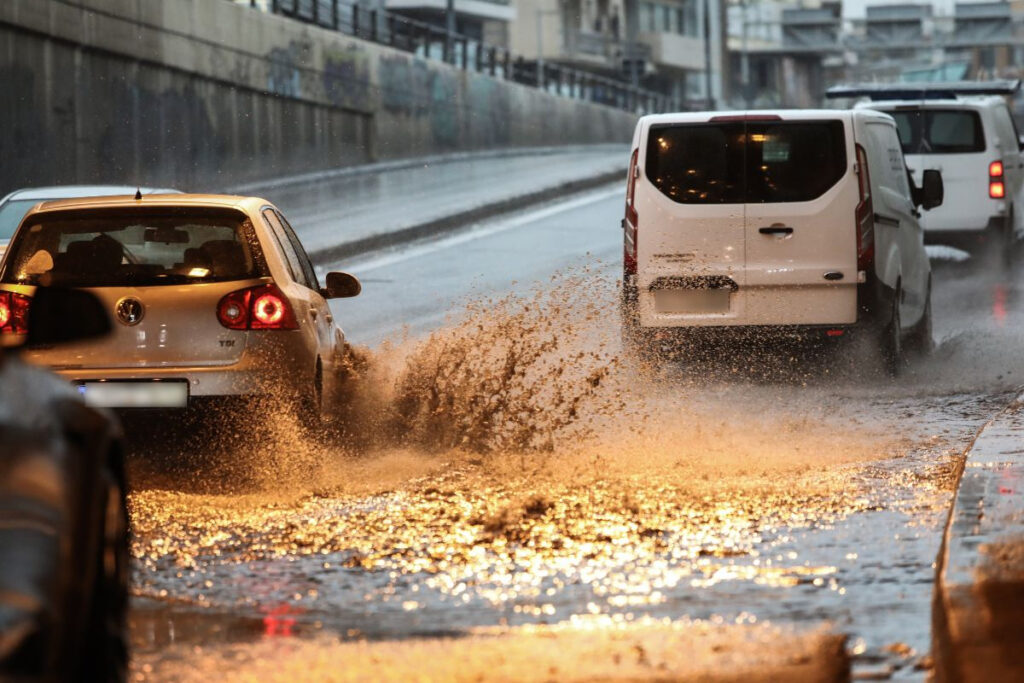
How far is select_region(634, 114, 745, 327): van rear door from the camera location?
1237 centimetres

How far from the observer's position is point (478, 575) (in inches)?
241

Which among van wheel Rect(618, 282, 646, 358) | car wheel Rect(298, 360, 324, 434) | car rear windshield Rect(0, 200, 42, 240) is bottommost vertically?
van wheel Rect(618, 282, 646, 358)

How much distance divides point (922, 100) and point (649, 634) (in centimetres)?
1567

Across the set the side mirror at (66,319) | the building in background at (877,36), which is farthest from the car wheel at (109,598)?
the building in background at (877,36)

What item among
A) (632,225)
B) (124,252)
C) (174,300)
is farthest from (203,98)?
(174,300)

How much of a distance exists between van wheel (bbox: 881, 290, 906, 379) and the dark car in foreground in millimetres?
8821

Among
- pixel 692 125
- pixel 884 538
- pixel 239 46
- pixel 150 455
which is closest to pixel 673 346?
pixel 692 125

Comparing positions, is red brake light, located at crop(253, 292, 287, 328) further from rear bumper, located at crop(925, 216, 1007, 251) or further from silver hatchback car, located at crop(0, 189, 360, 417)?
rear bumper, located at crop(925, 216, 1007, 251)

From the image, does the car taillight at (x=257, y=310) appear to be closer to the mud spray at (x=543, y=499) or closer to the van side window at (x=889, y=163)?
the mud spray at (x=543, y=499)

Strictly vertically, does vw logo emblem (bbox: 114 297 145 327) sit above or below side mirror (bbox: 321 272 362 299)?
above

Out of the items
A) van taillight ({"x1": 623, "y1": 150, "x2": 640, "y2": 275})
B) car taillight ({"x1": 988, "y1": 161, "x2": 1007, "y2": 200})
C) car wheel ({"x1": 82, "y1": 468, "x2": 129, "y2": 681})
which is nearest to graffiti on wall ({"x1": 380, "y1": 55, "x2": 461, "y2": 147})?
car taillight ({"x1": 988, "y1": 161, "x2": 1007, "y2": 200})

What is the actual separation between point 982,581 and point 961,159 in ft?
49.3

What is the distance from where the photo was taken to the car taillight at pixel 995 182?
783 inches

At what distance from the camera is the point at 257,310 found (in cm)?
858
